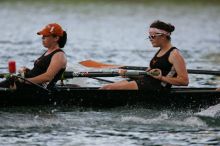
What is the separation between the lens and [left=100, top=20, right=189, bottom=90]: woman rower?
18.2 m

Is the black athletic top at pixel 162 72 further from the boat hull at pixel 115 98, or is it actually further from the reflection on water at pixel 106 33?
the reflection on water at pixel 106 33

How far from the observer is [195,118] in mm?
18312

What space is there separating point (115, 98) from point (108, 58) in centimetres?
1643

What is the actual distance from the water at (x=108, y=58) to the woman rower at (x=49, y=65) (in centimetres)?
60

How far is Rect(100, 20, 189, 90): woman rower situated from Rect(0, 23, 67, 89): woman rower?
1228 millimetres

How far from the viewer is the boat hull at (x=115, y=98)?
1834cm

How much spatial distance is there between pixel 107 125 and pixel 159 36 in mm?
2384

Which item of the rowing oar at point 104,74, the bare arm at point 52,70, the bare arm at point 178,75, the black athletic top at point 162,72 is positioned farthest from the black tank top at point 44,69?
the bare arm at point 178,75

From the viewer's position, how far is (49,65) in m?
18.5

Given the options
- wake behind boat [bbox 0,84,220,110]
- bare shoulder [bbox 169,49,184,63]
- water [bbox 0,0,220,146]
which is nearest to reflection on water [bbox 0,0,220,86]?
water [bbox 0,0,220,146]

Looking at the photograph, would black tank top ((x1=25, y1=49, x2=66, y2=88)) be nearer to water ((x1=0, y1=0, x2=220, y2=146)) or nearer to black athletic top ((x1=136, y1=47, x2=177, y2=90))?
water ((x1=0, y1=0, x2=220, y2=146))

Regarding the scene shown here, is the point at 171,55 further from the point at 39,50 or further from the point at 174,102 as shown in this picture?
the point at 39,50

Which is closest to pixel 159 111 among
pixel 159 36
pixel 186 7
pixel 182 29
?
pixel 159 36

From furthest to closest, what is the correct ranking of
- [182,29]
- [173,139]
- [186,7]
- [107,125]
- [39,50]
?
[186,7] → [182,29] → [39,50] → [107,125] → [173,139]
